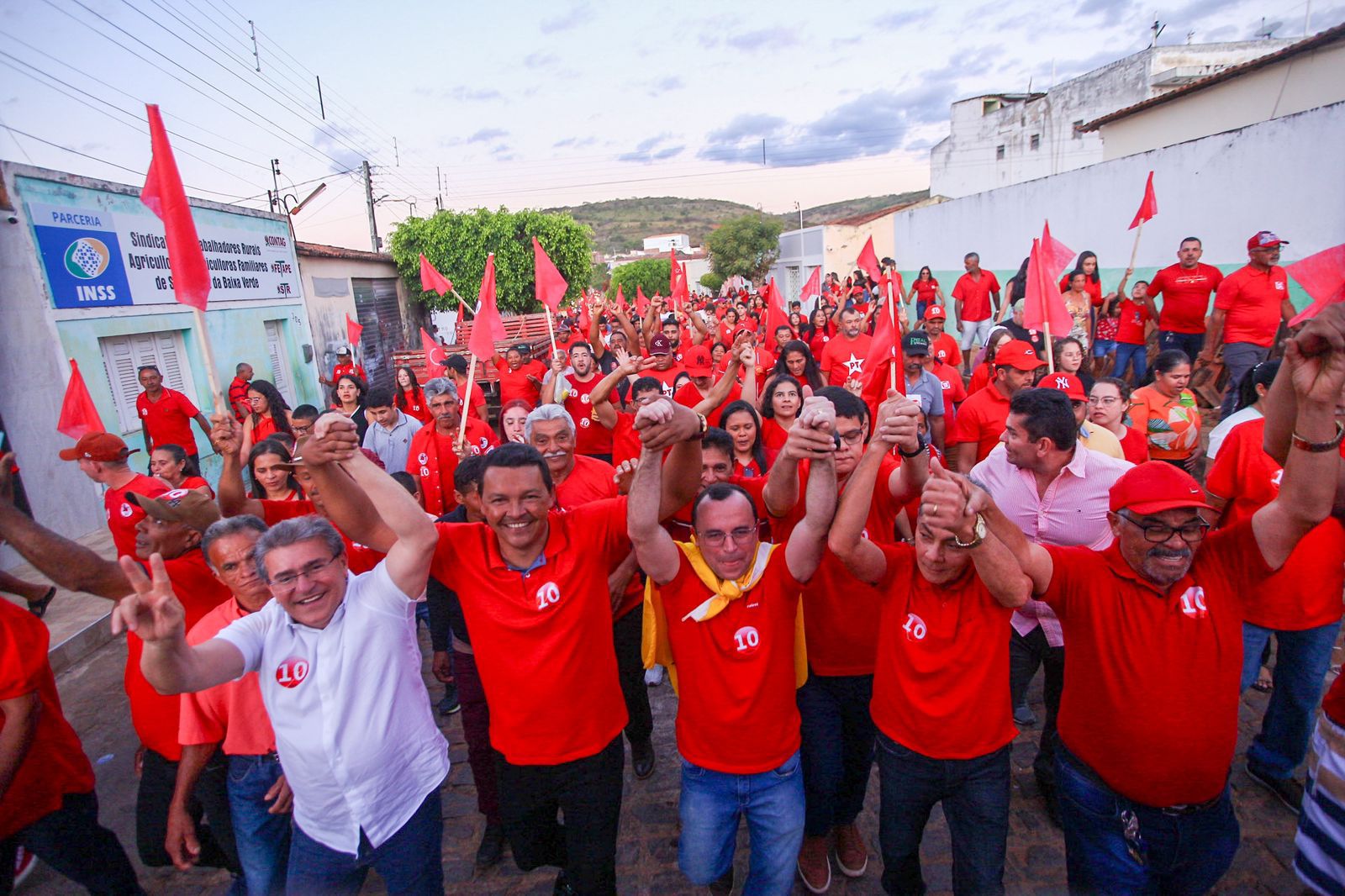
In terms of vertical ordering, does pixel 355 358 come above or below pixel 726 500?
below

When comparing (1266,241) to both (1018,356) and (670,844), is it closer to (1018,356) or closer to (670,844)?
(1018,356)

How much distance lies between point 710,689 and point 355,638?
1.28m

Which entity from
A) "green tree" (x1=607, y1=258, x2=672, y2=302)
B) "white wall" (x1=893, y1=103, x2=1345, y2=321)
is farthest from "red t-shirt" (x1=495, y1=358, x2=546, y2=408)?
"green tree" (x1=607, y1=258, x2=672, y2=302)

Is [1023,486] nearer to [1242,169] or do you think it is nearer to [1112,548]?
[1112,548]

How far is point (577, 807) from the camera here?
2830mm

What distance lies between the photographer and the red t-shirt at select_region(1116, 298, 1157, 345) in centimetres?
899

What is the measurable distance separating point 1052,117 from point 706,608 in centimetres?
3258

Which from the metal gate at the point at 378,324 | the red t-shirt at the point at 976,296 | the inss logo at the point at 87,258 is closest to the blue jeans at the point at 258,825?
the inss logo at the point at 87,258

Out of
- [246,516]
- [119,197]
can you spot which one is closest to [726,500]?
[246,516]

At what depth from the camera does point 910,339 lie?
595 cm

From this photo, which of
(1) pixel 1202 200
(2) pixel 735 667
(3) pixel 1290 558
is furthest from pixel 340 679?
(1) pixel 1202 200

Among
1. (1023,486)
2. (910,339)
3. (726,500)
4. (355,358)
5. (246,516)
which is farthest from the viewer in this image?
(355,358)

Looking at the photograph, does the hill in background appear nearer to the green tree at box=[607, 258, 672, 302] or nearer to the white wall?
the green tree at box=[607, 258, 672, 302]

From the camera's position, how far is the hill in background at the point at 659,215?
411ft
